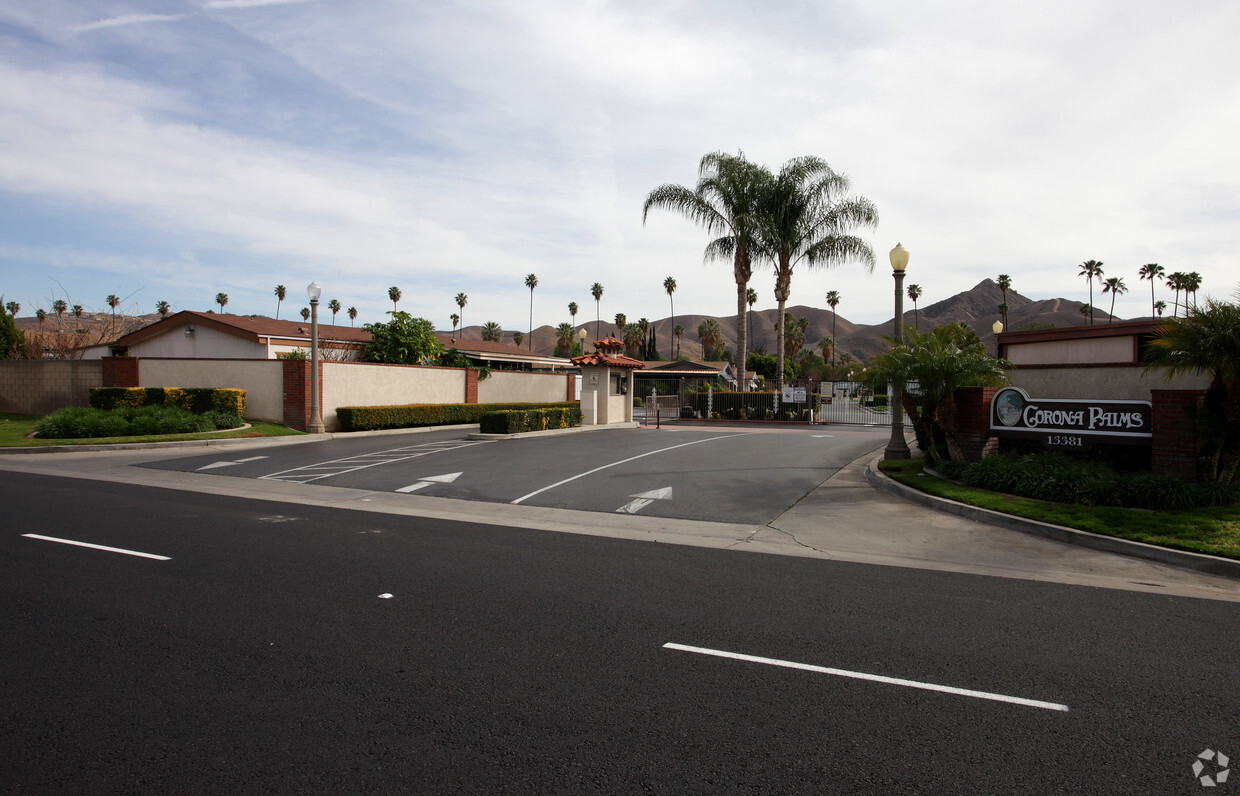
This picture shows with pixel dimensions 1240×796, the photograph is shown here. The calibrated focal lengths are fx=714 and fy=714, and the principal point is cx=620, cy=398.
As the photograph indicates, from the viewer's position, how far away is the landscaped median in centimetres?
807

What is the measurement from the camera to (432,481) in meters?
13.5

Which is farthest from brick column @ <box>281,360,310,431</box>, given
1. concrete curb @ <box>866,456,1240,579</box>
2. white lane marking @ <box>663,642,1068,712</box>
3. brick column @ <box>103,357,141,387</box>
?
white lane marking @ <box>663,642,1068,712</box>

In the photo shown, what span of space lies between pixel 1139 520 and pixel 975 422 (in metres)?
4.02

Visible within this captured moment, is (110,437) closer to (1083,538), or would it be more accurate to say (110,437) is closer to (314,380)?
(314,380)

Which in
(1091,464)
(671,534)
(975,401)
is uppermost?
(975,401)

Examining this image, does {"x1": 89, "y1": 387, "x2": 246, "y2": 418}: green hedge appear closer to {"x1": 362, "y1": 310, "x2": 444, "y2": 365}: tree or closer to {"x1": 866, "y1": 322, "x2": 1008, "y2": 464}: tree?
{"x1": 362, "y1": 310, "x2": 444, "y2": 365}: tree

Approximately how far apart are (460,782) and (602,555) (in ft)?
15.4

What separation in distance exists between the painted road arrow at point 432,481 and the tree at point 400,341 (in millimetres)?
17104

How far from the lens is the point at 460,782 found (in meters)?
3.33

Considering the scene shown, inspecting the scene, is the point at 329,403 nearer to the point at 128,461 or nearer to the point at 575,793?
the point at 128,461

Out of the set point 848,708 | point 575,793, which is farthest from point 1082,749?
point 575,793

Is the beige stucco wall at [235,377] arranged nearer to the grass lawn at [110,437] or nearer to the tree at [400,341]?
the grass lawn at [110,437]

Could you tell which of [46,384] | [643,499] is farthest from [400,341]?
[643,499]

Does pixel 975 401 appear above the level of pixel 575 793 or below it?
above
